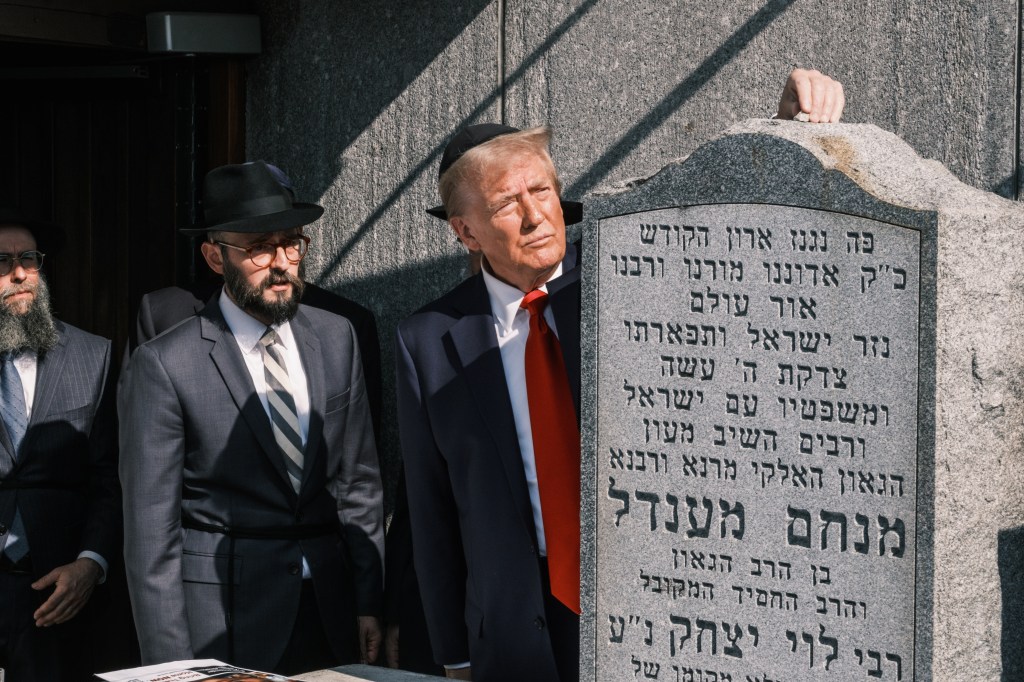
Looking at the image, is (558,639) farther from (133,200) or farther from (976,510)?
(133,200)

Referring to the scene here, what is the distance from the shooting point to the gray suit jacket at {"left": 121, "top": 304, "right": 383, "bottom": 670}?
12.6 ft

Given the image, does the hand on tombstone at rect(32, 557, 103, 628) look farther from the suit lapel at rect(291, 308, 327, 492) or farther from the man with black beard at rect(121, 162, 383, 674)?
the suit lapel at rect(291, 308, 327, 492)

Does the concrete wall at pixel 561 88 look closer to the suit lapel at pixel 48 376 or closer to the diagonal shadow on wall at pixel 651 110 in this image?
the diagonal shadow on wall at pixel 651 110

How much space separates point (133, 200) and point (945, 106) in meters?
4.02

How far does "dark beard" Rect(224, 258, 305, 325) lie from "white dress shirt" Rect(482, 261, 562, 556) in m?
0.95

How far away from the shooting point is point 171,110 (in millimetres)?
6039

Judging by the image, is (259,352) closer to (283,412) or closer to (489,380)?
(283,412)

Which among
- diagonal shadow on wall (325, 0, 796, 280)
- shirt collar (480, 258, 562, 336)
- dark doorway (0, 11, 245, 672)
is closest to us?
shirt collar (480, 258, 562, 336)

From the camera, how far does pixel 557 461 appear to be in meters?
3.09

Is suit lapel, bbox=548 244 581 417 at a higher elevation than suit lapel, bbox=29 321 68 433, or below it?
higher

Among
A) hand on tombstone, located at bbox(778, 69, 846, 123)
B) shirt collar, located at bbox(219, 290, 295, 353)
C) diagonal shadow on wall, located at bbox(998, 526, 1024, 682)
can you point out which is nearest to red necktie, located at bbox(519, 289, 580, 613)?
hand on tombstone, located at bbox(778, 69, 846, 123)

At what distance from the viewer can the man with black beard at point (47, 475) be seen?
4641 mm

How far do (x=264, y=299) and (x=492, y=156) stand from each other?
42.8 inches

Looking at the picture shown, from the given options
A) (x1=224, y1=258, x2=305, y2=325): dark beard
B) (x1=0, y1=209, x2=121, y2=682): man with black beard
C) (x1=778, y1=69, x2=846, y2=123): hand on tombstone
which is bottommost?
(x1=0, y1=209, x2=121, y2=682): man with black beard
